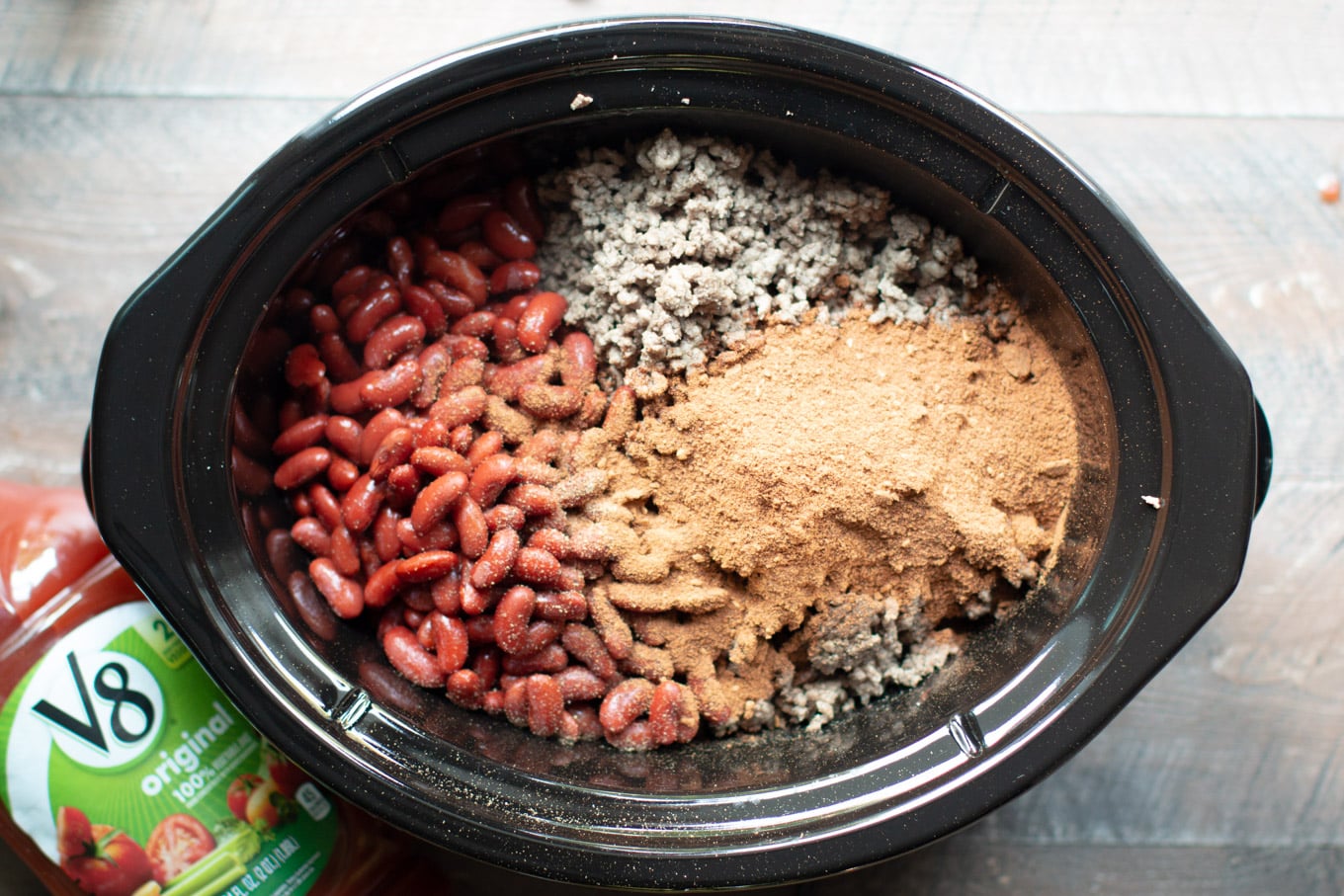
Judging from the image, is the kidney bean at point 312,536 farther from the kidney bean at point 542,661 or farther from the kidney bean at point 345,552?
the kidney bean at point 542,661

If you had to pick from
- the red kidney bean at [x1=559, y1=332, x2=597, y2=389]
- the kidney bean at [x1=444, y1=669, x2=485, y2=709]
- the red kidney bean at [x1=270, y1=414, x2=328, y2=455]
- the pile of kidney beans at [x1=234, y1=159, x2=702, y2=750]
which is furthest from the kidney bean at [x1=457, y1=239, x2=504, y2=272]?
the kidney bean at [x1=444, y1=669, x2=485, y2=709]

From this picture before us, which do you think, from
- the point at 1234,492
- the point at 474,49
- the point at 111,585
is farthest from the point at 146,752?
the point at 1234,492

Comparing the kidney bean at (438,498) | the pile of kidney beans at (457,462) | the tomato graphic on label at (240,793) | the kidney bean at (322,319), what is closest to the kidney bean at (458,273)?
the pile of kidney beans at (457,462)

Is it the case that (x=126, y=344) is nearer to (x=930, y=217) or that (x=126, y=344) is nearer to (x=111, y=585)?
(x=111, y=585)

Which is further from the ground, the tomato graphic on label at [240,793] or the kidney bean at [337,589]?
the kidney bean at [337,589]

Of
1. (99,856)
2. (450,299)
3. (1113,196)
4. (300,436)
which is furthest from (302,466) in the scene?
(1113,196)

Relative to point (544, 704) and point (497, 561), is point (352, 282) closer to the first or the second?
point (497, 561)

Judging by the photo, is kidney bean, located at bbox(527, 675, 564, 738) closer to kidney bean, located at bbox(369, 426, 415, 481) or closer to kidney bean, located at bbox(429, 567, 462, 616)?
kidney bean, located at bbox(429, 567, 462, 616)
